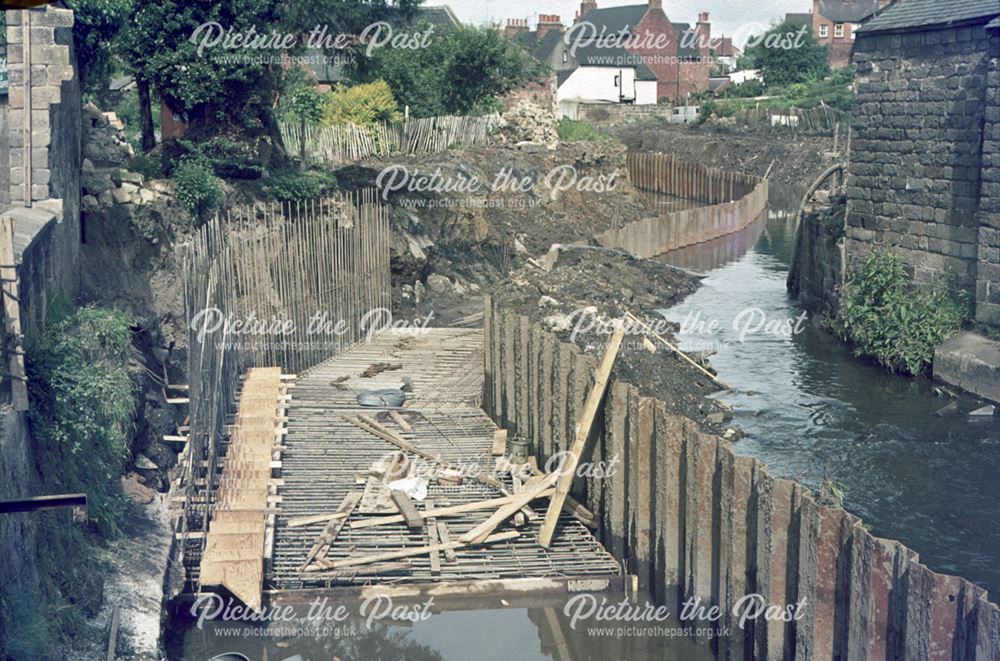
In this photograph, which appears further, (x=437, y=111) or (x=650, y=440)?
(x=437, y=111)

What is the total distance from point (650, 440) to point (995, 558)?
4.16 meters

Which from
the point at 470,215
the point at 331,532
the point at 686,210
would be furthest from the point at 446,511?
the point at 686,210

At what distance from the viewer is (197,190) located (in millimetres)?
20906

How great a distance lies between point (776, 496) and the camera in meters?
9.34

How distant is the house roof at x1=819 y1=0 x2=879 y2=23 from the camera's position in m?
105

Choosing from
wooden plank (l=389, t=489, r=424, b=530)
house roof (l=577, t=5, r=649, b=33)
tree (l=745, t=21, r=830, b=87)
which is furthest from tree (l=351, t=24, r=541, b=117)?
house roof (l=577, t=5, r=649, b=33)

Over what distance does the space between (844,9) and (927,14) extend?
298 feet

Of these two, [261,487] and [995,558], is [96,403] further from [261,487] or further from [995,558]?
[995,558]

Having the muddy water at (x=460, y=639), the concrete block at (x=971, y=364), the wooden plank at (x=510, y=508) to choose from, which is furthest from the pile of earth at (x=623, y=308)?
the concrete block at (x=971, y=364)

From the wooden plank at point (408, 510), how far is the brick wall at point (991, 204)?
11190 mm

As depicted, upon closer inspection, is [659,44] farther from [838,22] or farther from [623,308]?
[623,308]

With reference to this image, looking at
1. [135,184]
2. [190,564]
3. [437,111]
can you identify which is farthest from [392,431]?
[437,111]

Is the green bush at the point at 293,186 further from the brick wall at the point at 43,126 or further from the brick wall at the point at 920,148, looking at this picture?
the brick wall at the point at 920,148

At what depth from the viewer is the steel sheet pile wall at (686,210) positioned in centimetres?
3481
